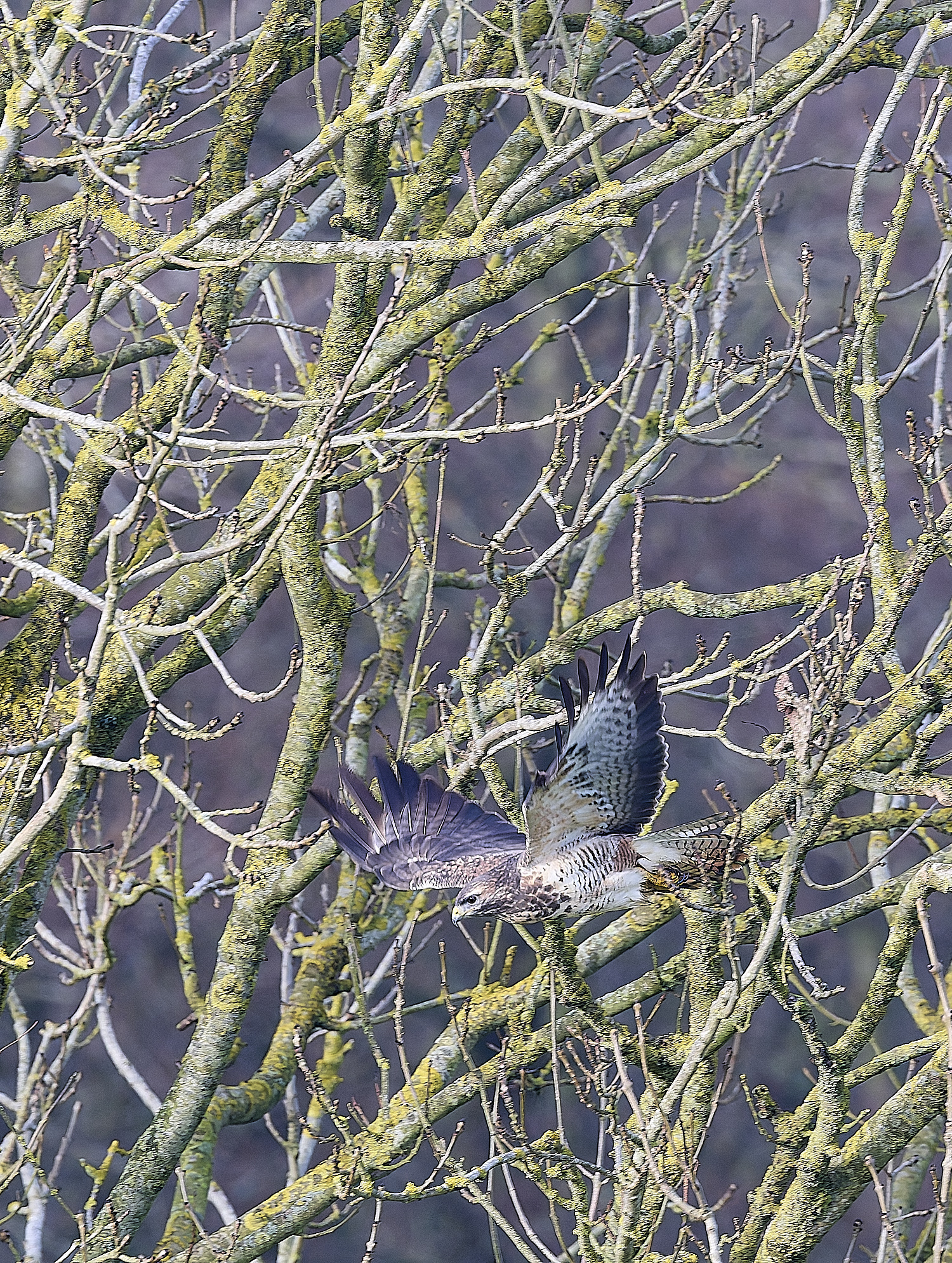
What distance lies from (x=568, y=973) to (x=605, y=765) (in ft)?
2.95

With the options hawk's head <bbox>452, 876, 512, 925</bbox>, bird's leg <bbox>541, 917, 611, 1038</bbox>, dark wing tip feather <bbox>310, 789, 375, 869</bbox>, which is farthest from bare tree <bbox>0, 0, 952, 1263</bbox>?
hawk's head <bbox>452, 876, 512, 925</bbox>

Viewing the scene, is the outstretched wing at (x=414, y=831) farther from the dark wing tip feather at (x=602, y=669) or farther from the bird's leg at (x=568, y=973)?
the bird's leg at (x=568, y=973)

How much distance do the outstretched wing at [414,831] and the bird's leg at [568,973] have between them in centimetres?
112

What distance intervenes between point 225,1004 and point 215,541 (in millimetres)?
1753

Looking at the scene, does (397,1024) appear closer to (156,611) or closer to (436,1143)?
(436,1143)

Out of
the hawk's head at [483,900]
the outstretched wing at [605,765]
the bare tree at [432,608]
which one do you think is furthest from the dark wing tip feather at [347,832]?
the outstretched wing at [605,765]

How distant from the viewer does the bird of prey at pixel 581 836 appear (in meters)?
3.85

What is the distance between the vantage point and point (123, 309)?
1237 centimetres

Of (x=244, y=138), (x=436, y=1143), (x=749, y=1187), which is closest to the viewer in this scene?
(x=436, y=1143)

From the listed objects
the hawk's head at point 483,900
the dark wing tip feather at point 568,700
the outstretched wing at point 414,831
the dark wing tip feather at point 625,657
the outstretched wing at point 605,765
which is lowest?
the hawk's head at point 483,900

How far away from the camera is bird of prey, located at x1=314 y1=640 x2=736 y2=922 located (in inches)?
152

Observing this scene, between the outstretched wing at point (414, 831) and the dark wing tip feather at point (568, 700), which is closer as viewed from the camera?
the dark wing tip feather at point (568, 700)

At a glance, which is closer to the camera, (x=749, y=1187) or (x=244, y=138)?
(x=244, y=138)

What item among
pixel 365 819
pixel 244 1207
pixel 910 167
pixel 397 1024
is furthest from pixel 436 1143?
pixel 244 1207
